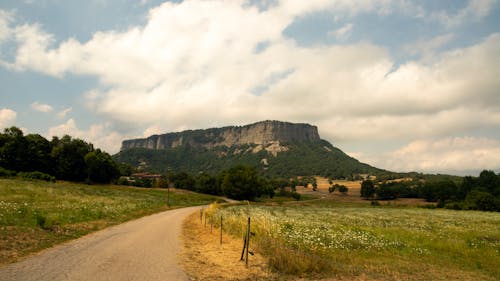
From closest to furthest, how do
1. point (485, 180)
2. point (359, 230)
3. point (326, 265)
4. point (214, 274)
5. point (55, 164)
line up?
point (214, 274)
point (326, 265)
point (359, 230)
point (55, 164)
point (485, 180)

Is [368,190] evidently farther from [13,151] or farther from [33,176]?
[13,151]

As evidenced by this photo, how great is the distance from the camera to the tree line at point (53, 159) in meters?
89.2

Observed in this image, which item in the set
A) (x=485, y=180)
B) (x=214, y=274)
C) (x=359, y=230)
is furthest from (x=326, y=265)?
(x=485, y=180)

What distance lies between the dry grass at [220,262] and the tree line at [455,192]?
104 metres

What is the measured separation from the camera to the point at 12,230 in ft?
56.6

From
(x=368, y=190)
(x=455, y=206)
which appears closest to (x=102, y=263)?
(x=455, y=206)

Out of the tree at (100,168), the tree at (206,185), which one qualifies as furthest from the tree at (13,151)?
the tree at (206,185)

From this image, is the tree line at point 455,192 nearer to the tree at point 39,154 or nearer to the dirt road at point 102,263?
the dirt road at point 102,263

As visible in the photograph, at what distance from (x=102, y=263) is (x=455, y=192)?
493 feet

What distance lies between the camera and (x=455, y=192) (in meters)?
130

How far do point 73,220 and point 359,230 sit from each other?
22.5m

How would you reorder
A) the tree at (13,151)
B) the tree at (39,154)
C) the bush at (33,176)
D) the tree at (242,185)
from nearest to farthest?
1. the bush at (33,176)
2. the tree at (13,151)
3. the tree at (39,154)
4. the tree at (242,185)

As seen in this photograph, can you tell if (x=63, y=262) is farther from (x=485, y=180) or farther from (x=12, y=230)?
(x=485, y=180)

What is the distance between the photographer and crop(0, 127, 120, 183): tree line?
89250mm
